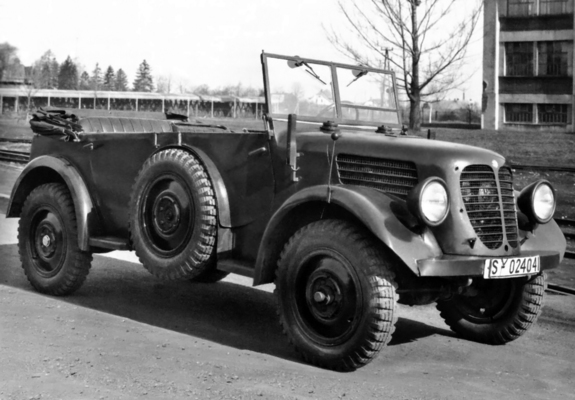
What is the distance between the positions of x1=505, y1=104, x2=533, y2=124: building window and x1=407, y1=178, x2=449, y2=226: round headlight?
36677mm

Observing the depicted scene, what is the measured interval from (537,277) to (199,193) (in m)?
2.62

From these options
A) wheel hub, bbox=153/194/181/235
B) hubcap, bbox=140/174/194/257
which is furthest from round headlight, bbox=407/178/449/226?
wheel hub, bbox=153/194/181/235

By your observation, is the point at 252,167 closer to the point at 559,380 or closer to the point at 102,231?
the point at 102,231

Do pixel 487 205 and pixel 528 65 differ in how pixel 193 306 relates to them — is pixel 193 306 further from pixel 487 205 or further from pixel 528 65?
pixel 528 65

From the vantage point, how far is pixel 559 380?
5445 mm

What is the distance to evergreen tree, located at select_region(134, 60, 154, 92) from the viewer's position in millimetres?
75975

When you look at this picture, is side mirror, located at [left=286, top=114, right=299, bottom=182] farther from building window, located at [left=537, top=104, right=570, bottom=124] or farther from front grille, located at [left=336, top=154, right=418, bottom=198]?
building window, located at [left=537, top=104, right=570, bottom=124]

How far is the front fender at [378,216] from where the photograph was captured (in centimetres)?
520

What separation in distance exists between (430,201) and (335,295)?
0.89m

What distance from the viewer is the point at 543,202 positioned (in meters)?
6.12

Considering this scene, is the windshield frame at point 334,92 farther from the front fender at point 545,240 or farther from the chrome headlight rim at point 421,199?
the front fender at point 545,240

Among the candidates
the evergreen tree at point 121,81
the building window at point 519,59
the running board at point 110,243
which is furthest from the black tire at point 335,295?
the evergreen tree at point 121,81

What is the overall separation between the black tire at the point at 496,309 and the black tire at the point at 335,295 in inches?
41.3

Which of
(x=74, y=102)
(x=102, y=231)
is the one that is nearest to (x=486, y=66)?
(x=74, y=102)
